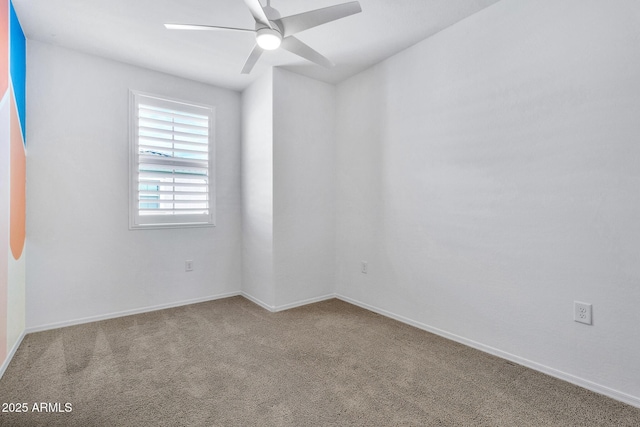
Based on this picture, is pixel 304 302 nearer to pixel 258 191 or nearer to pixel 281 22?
pixel 258 191

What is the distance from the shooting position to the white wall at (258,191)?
339 centimetres

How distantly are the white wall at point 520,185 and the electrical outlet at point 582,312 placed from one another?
0.03 metres

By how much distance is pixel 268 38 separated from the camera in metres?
1.97

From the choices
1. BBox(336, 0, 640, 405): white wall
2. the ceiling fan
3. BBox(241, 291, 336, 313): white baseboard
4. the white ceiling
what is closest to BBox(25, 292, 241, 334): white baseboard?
BBox(241, 291, 336, 313): white baseboard

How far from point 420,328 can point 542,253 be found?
1.22m

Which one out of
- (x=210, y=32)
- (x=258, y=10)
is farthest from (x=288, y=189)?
(x=258, y=10)

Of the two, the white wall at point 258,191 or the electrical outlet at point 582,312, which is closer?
the electrical outlet at point 582,312

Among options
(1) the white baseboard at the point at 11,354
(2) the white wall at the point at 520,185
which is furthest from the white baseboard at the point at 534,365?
(1) the white baseboard at the point at 11,354

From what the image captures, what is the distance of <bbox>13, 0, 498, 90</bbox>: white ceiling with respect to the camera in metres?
2.31

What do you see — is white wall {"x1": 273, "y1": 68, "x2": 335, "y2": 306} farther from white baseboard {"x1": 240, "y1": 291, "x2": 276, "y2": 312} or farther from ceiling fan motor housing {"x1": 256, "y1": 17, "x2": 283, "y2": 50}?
ceiling fan motor housing {"x1": 256, "y1": 17, "x2": 283, "y2": 50}

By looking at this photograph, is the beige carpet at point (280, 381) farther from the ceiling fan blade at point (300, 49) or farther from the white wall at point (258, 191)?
the ceiling fan blade at point (300, 49)

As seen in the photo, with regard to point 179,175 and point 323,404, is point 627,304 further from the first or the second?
point 179,175

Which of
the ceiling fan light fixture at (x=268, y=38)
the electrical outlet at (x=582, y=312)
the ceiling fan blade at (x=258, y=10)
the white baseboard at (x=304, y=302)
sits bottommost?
the white baseboard at (x=304, y=302)

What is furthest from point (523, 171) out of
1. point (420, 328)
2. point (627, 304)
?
point (420, 328)
